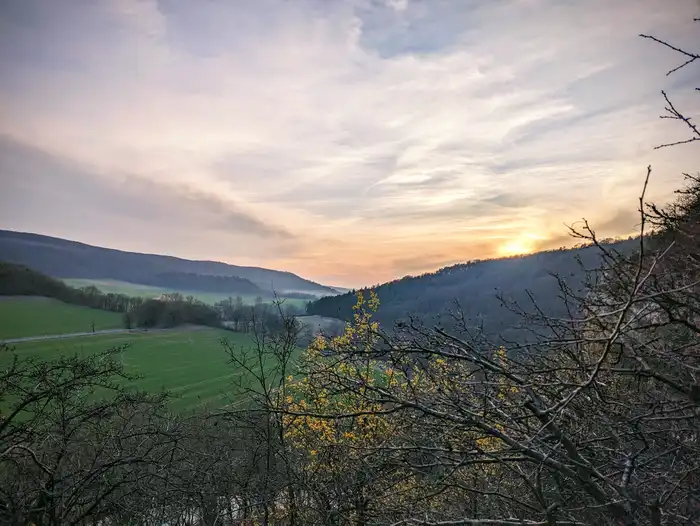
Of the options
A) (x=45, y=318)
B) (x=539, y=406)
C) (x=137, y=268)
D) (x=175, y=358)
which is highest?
(x=137, y=268)

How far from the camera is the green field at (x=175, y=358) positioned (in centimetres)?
3441

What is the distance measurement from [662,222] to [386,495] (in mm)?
3027

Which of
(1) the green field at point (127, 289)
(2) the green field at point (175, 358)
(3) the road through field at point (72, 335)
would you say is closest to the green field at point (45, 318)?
(3) the road through field at point (72, 335)

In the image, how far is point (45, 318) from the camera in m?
46.6

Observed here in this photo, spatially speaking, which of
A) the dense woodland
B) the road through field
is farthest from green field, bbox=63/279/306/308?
the dense woodland

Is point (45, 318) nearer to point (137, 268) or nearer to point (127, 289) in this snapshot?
point (127, 289)

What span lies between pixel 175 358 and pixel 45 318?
14.8 m

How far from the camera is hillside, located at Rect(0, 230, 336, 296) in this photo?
86.7m

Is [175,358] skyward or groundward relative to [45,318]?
groundward

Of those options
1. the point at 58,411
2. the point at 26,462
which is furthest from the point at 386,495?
the point at 26,462

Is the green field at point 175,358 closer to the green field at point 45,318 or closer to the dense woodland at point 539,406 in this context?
the green field at point 45,318

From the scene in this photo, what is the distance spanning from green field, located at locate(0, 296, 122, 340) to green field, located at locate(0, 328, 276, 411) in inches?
78.8

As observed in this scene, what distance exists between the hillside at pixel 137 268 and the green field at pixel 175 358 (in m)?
24.7

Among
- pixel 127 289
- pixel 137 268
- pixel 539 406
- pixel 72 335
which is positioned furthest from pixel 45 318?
pixel 137 268
